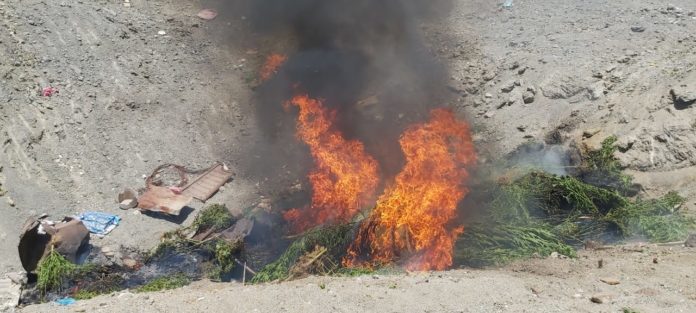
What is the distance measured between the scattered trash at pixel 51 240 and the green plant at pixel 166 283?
1.25 meters

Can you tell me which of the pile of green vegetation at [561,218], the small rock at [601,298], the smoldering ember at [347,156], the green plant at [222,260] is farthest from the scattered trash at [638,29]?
the green plant at [222,260]

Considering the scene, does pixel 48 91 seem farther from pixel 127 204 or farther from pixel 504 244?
pixel 504 244

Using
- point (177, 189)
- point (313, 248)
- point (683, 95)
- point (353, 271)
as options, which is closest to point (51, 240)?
point (177, 189)

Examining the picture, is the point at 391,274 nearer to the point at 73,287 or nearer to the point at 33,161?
the point at 73,287

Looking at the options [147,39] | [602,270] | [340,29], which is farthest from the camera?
[340,29]

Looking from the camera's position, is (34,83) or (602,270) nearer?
(602,270)

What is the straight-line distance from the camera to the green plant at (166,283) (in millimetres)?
7905

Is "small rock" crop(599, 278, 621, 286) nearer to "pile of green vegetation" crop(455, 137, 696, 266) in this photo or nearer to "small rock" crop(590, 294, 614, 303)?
"small rock" crop(590, 294, 614, 303)

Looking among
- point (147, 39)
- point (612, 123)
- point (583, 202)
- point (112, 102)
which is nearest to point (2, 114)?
point (112, 102)

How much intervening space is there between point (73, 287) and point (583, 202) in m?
7.83

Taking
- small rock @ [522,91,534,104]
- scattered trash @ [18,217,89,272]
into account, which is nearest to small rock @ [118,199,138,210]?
scattered trash @ [18,217,89,272]

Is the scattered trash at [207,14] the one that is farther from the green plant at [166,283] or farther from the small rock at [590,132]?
the small rock at [590,132]

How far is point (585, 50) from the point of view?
441 inches

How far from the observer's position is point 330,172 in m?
10.2
